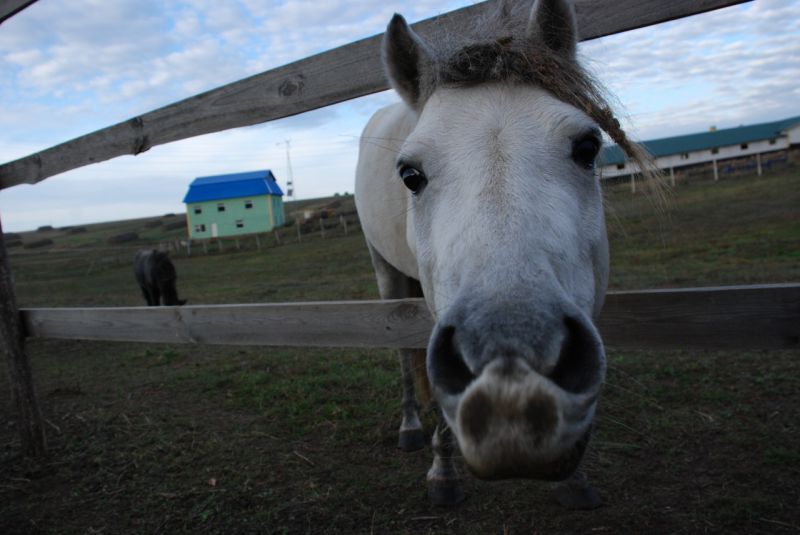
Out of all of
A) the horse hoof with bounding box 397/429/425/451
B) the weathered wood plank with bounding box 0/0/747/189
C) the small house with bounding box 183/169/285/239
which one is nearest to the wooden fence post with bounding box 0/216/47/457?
the weathered wood plank with bounding box 0/0/747/189

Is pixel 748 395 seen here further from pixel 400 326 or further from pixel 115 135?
pixel 115 135

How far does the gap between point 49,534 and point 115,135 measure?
274 centimetres

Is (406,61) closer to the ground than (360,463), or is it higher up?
higher up

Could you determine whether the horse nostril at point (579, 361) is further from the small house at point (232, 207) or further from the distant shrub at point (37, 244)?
the distant shrub at point (37, 244)

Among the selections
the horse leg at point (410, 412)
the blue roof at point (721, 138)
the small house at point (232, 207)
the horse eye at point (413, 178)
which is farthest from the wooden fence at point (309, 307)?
the blue roof at point (721, 138)

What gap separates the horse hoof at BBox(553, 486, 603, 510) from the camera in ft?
9.27

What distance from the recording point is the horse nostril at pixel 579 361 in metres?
1.21

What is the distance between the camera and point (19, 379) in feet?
13.3

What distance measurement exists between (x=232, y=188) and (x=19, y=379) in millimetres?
44059

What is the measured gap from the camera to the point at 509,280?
1.30 meters

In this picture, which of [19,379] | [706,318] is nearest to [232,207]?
[19,379]

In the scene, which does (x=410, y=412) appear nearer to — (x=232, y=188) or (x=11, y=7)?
(x=11, y=7)

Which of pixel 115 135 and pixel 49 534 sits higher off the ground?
pixel 115 135

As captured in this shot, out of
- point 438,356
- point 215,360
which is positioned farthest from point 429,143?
point 215,360
